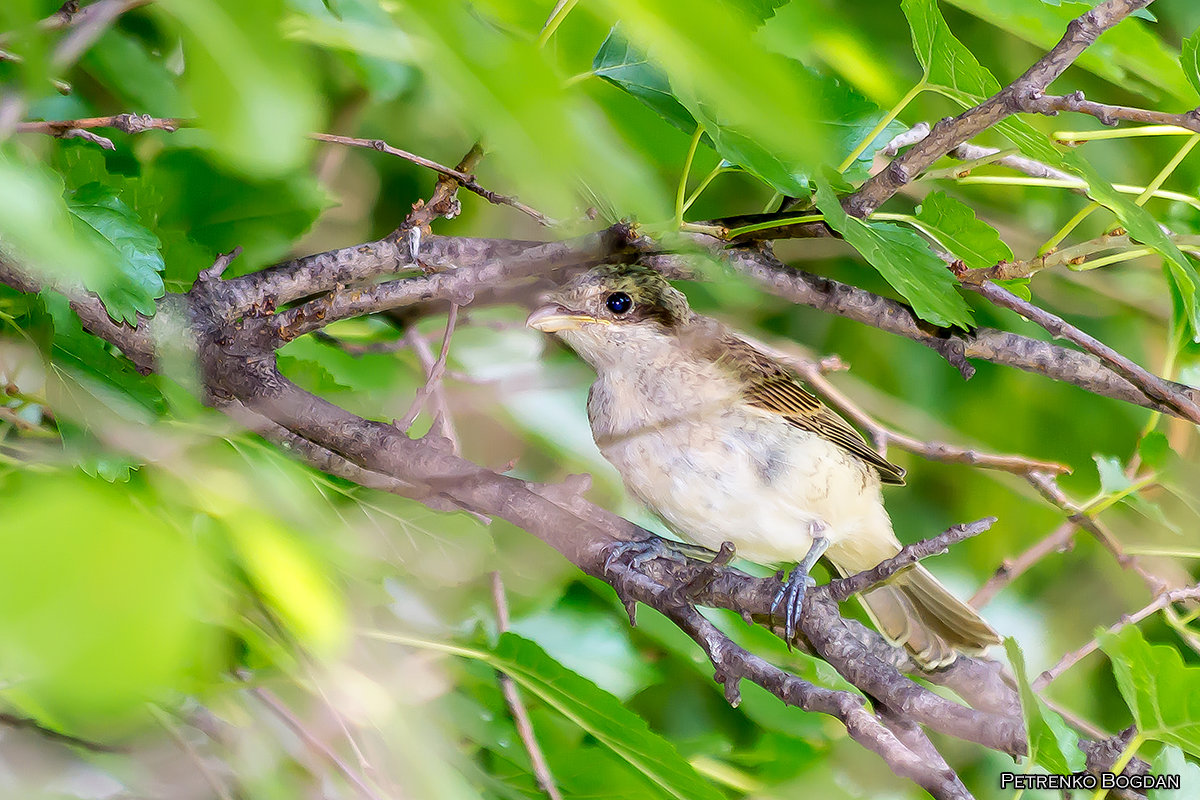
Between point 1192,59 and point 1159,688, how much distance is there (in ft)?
2.77

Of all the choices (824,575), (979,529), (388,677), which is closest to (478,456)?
(824,575)

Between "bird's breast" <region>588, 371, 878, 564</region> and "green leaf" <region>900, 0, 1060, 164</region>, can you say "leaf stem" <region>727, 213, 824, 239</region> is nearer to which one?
"green leaf" <region>900, 0, 1060, 164</region>

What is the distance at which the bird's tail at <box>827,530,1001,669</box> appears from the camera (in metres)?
2.57

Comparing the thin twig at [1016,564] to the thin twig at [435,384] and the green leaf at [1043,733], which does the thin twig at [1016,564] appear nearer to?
the green leaf at [1043,733]

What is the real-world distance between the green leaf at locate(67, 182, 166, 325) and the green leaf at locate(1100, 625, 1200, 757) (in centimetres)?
124

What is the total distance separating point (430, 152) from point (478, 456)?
2.95 ft

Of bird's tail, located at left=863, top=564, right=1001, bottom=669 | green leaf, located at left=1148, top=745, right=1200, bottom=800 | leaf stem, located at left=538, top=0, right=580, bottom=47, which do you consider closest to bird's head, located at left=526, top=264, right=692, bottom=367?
bird's tail, located at left=863, top=564, right=1001, bottom=669

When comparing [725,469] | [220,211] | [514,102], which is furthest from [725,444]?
[514,102]

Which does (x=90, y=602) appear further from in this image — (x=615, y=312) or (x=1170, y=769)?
(x=615, y=312)

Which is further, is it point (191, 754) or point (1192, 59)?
point (1192, 59)

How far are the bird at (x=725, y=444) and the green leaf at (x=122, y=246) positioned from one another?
3.95 ft

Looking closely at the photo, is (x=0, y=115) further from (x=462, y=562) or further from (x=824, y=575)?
(x=824, y=575)

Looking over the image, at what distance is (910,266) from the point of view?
1.35 meters

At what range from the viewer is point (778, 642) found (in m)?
2.45
